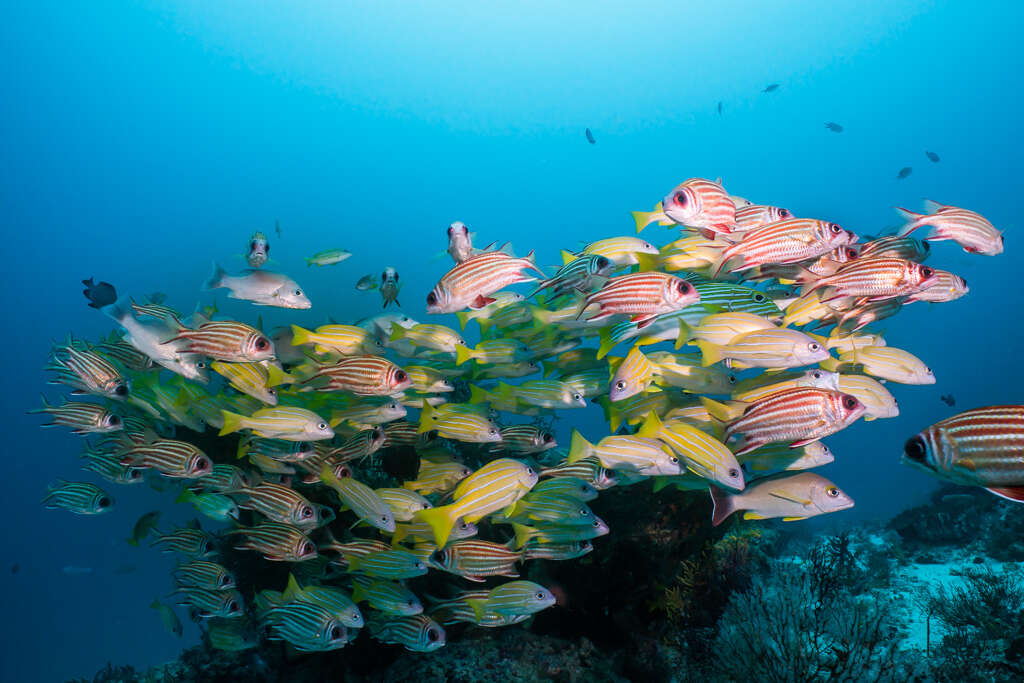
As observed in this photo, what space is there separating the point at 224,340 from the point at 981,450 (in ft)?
17.3

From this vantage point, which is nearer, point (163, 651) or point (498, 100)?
point (163, 651)

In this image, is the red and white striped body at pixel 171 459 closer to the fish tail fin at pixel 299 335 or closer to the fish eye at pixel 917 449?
the fish tail fin at pixel 299 335

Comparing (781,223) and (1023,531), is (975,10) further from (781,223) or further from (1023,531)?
(781,223)

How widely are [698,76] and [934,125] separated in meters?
38.4

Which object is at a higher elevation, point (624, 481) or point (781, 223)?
point (781, 223)

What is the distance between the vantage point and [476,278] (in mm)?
4258

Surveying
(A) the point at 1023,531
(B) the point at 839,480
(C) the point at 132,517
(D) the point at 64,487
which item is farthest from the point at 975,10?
(C) the point at 132,517

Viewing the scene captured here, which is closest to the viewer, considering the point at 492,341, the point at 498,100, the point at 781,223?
the point at 781,223

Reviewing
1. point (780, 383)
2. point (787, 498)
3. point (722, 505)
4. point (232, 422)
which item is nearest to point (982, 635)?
point (787, 498)

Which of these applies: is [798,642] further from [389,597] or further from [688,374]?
[389,597]

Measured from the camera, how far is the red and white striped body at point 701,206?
156 inches

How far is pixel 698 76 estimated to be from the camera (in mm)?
82312

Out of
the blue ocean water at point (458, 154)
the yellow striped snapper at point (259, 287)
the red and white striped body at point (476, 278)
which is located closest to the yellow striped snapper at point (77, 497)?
the yellow striped snapper at point (259, 287)

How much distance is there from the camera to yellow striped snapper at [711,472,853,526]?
365cm
